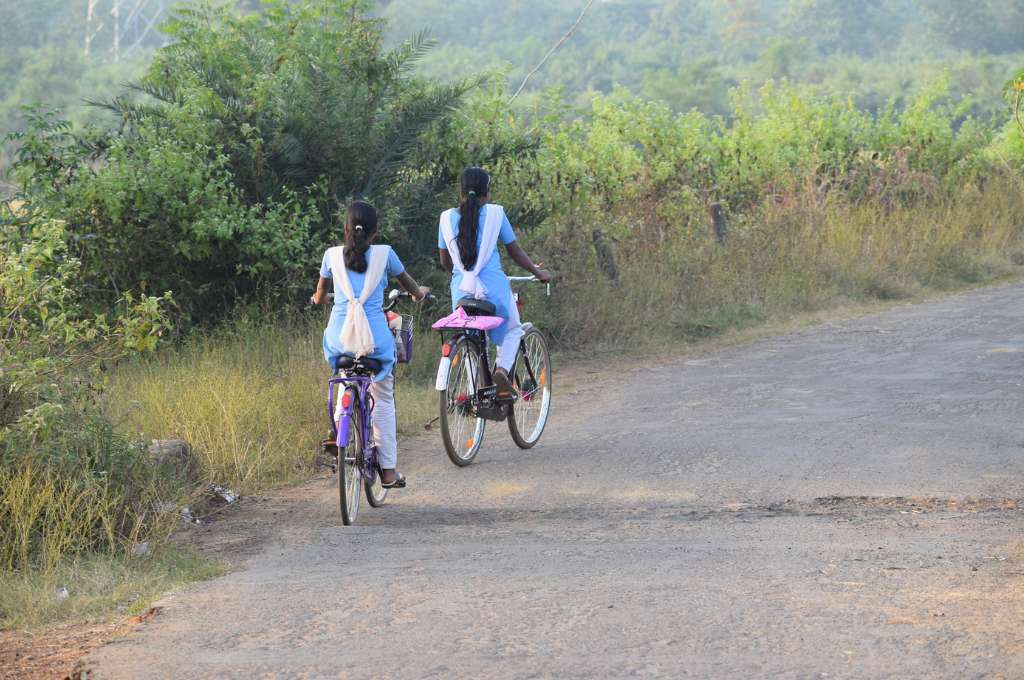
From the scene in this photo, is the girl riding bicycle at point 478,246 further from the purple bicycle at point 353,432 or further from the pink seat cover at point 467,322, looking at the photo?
the purple bicycle at point 353,432

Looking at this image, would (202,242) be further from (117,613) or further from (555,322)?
(117,613)

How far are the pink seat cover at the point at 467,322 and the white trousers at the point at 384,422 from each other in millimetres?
1033

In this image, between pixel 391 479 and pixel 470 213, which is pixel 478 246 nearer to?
pixel 470 213

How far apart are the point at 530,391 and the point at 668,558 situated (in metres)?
3.24

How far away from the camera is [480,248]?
8.63 metres

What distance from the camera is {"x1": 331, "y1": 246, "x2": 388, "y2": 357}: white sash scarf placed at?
7344 mm

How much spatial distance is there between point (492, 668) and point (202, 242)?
7993 mm

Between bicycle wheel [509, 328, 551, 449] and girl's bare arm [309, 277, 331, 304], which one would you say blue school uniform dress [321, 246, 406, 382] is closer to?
girl's bare arm [309, 277, 331, 304]

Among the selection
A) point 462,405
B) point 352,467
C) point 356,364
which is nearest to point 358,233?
point 356,364

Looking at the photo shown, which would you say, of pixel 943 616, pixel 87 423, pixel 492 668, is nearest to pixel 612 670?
pixel 492 668

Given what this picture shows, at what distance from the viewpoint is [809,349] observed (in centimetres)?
1338

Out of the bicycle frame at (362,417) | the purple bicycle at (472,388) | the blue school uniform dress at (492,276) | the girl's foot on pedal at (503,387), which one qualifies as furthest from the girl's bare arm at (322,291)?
the girl's foot on pedal at (503,387)

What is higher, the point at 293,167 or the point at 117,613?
the point at 293,167

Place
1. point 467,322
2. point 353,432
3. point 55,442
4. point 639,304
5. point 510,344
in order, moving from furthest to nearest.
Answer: point 639,304 → point 510,344 → point 467,322 → point 353,432 → point 55,442
